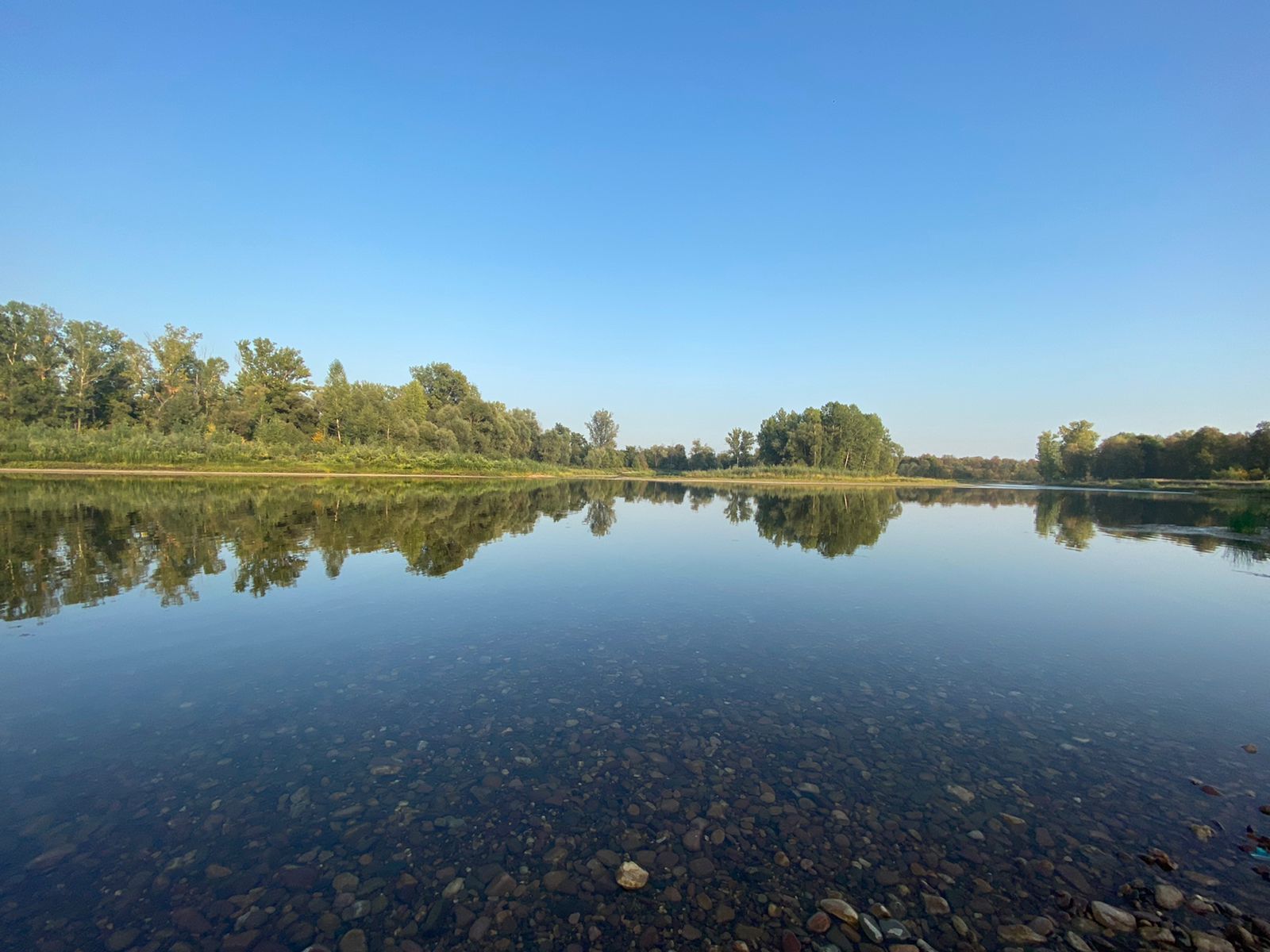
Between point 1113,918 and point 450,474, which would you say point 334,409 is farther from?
point 1113,918

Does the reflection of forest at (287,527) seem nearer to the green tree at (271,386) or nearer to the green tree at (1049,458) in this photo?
the green tree at (271,386)

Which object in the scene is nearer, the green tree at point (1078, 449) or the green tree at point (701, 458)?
the green tree at point (1078, 449)

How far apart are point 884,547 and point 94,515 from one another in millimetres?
34629

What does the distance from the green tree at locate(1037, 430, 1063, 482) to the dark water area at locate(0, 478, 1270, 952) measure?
15151cm

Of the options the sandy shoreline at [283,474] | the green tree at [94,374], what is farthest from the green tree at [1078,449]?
the green tree at [94,374]

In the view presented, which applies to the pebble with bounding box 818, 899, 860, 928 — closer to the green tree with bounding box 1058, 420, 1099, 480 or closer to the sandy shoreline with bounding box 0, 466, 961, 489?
the sandy shoreline with bounding box 0, 466, 961, 489

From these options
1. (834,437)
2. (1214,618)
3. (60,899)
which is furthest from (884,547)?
(834,437)

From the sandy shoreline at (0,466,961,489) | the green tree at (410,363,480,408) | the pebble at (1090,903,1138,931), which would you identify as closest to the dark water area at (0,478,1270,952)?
the pebble at (1090,903,1138,931)

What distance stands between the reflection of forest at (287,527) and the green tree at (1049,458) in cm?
9861

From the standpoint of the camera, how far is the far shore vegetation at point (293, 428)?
5694cm

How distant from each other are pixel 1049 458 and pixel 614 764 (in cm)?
17183

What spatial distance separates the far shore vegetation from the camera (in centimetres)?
5694

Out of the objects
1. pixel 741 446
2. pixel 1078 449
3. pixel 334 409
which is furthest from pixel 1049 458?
pixel 334 409

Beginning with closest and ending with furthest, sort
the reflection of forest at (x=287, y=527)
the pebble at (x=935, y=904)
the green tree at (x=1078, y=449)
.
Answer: the pebble at (x=935, y=904) → the reflection of forest at (x=287, y=527) → the green tree at (x=1078, y=449)
